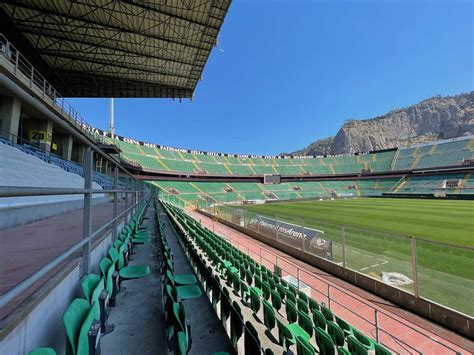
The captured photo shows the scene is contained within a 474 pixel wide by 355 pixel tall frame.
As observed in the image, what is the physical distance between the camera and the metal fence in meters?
4.27

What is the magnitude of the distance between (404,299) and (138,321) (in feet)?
17.8

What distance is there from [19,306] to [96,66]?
20.0 meters

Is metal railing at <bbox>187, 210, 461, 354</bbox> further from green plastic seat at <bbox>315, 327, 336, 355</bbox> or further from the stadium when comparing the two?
green plastic seat at <bbox>315, 327, 336, 355</bbox>

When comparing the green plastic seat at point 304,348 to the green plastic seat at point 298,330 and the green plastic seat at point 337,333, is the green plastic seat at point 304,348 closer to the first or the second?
the green plastic seat at point 298,330

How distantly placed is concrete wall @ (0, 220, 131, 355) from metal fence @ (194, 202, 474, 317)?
5.73 m

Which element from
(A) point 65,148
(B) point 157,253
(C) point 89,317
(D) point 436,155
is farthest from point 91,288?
(D) point 436,155

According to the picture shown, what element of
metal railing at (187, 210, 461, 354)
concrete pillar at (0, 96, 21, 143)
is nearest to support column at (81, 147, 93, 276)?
metal railing at (187, 210, 461, 354)

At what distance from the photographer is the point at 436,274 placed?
467 centimetres

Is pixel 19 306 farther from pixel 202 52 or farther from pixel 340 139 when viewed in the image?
pixel 340 139

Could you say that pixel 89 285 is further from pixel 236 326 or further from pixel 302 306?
pixel 302 306

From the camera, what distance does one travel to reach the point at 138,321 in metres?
2.55

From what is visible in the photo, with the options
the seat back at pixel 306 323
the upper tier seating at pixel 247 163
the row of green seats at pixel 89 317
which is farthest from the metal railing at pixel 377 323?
the upper tier seating at pixel 247 163

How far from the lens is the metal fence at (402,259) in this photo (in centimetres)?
427

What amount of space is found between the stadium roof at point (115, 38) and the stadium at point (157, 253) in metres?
0.09
